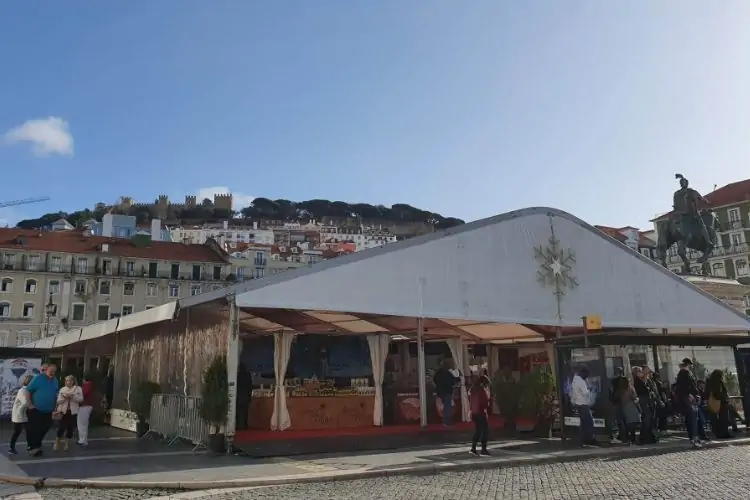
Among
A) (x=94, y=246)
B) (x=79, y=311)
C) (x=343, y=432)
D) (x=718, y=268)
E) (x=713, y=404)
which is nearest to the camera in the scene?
(x=713, y=404)

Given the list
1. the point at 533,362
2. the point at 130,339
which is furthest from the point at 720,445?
the point at 130,339

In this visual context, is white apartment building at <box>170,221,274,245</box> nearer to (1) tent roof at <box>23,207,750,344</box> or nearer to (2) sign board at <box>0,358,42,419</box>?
(2) sign board at <box>0,358,42,419</box>

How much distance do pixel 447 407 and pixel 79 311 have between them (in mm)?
55306

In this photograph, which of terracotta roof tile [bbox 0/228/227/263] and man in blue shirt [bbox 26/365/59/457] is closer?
man in blue shirt [bbox 26/365/59/457]

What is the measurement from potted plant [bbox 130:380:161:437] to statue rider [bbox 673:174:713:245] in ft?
61.3

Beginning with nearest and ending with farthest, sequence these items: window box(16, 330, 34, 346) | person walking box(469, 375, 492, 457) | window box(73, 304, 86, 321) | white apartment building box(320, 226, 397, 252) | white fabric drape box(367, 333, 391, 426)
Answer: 1. person walking box(469, 375, 492, 457)
2. white fabric drape box(367, 333, 391, 426)
3. window box(16, 330, 34, 346)
4. window box(73, 304, 86, 321)
5. white apartment building box(320, 226, 397, 252)

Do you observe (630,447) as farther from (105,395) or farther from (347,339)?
(105,395)

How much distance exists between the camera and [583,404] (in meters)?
12.5

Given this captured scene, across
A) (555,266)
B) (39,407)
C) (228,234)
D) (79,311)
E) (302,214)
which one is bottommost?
(39,407)

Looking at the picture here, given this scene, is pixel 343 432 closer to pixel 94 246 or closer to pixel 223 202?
pixel 94 246

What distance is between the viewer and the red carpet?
13906mm

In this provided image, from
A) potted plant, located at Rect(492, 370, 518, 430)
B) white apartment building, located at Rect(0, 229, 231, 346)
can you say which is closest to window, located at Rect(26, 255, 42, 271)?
white apartment building, located at Rect(0, 229, 231, 346)

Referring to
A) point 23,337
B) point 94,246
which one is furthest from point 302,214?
point 23,337

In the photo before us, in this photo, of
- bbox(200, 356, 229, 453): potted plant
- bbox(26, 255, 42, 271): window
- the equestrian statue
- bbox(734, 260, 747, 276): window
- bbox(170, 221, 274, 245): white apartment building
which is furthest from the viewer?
bbox(170, 221, 274, 245): white apartment building
